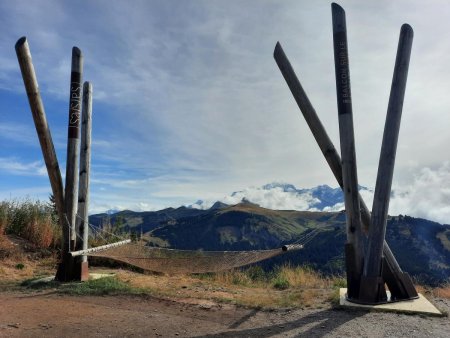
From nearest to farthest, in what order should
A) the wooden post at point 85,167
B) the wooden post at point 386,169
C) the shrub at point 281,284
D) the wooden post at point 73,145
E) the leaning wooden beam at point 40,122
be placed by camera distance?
1. the wooden post at point 386,169
2. the leaning wooden beam at point 40,122
3. the wooden post at point 73,145
4. the wooden post at point 85,167
5. the shrub at point 281,284

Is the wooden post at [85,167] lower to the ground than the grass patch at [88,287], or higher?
higher

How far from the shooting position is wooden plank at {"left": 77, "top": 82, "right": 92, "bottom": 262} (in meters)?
9.12

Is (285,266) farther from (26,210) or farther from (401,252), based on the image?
(401,252)

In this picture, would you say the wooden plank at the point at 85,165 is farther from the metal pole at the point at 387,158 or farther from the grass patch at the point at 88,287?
the metal pole at the point at 387,158

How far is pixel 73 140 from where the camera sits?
9.08 metres

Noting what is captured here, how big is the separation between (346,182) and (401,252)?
171 meters

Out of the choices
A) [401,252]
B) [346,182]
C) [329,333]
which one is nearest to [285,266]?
[346,182]

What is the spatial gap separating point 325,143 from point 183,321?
12.8 ft

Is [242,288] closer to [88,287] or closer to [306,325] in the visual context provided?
[88,287]

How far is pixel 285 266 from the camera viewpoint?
40.3 ft

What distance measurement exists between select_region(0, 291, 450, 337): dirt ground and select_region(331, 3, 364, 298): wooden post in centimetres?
76

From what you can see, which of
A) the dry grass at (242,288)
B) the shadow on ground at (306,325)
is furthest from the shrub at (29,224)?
the shadow on ground at (306,325)

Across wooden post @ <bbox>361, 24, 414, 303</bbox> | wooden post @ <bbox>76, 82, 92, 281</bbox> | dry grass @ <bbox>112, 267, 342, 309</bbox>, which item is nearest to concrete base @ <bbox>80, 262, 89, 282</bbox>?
wooden post @ <bbox>76, 82, 92, 281</bbox>

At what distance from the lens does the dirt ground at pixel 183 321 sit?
542cm
